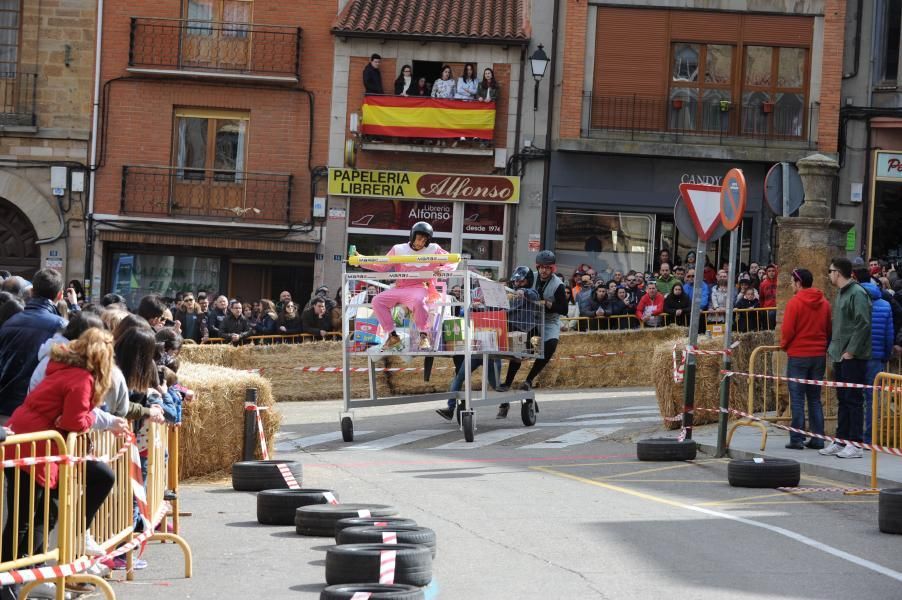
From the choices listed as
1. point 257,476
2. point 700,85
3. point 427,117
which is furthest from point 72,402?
point 700,85

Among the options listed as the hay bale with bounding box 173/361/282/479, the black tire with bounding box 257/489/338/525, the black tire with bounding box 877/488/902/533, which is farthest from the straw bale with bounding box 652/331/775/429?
the black tire with bounding box 257/489/338/525

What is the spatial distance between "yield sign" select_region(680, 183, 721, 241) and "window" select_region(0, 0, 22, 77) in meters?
21.0

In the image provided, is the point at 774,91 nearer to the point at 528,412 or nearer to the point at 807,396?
the point at 528,412

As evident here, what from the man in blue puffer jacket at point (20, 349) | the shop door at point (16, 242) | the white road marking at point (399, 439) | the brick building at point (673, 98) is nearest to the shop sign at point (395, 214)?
the brick building at point (673, 98)

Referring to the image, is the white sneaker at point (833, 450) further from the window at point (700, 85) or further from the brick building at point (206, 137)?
the brick building at point (206, 137)

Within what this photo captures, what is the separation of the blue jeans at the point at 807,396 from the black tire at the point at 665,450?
1.30m

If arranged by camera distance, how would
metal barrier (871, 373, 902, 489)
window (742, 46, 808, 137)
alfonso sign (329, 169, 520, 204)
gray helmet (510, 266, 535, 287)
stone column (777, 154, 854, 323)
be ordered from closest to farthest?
metal barrier (871, 373, 902, 489) → stone column (777, 154, 854, 323) → gray helmet (510, 266, 535, 287) → window (742, 46, 808, 137) → alfonso sign (329, 169, 520, 204)

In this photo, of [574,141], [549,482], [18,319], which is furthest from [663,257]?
[18,319]

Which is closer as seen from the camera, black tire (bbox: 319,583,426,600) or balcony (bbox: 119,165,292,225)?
black tire (bbox: 319,583,426,600)

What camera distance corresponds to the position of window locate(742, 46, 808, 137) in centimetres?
3231

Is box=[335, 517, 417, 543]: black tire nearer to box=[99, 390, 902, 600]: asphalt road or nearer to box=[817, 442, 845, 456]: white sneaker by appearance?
box=[99, 390, 902, 600]: asphalt road

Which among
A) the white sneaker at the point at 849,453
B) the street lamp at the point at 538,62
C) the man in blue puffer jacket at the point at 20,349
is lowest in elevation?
the white sneaker at the point at 849,453

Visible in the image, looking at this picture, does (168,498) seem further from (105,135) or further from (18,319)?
(105,135)

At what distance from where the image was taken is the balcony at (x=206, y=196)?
3275cm
